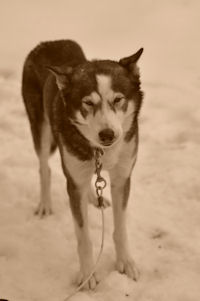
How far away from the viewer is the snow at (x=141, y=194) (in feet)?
11.0

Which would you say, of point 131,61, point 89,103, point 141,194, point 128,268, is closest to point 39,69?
point 131,61

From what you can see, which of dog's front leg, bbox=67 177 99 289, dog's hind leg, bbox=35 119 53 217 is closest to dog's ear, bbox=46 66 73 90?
dog's front leg, bbox=67 177 99 289

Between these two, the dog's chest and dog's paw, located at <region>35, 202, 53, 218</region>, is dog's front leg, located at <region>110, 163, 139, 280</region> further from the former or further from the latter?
dog's paw, located at <region>35, 202, 53, 218</region>

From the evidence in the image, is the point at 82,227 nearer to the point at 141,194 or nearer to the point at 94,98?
the point at 94,98

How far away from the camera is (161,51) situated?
7395mm

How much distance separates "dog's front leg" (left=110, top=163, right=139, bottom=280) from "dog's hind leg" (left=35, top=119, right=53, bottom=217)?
0.86 meters

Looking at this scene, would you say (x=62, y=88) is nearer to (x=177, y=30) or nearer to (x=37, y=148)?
(x=37, y=148)

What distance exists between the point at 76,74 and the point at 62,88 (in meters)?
0.12

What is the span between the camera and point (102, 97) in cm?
274

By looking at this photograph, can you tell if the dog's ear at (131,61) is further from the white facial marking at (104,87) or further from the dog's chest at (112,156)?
the dog's chest at (112,156)

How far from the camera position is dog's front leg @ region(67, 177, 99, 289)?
318cm

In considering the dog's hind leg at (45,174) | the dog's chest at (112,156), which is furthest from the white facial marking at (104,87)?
the dog's hind leg at (45,174)

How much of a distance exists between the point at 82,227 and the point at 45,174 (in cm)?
99

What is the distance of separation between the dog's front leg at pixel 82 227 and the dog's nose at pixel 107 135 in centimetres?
56
